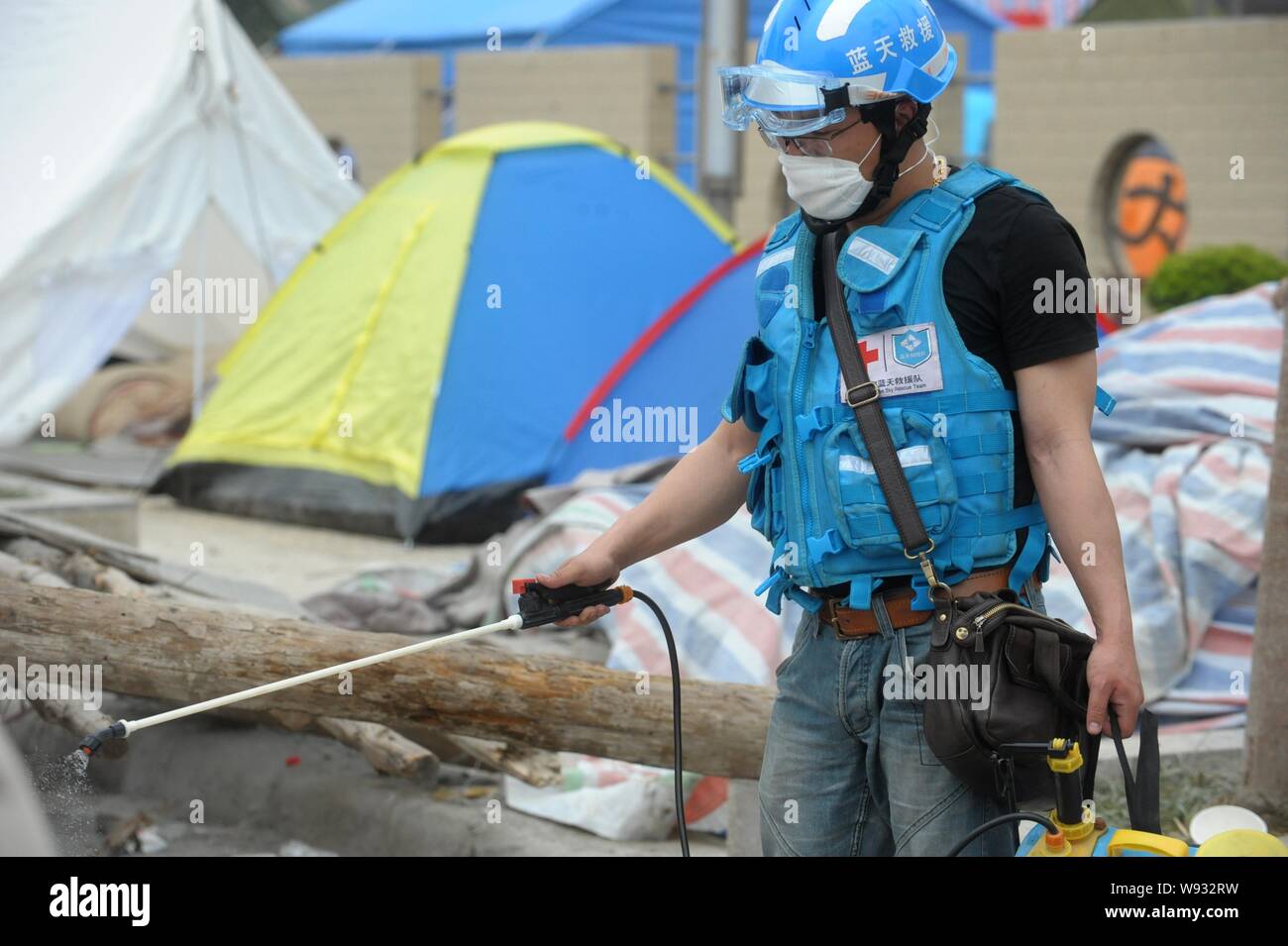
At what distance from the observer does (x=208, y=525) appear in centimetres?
762

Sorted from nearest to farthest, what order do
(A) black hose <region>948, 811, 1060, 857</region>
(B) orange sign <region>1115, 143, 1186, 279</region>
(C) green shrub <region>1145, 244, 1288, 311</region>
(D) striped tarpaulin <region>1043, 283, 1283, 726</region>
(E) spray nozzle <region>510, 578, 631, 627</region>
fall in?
(A) black hose <region>948, 811, 1060, 857</region>, (E) spray nozzle <region>510, 578, 631, 627</region>, (D) striped tarpaulin <region>1043, 283, 1283, 726</region>, (C) green shrub <region>1145, 244, 1288, 311</region>, (B) orange sign <region>1115, 143, 1186, 279</region>

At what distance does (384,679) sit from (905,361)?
1557mm

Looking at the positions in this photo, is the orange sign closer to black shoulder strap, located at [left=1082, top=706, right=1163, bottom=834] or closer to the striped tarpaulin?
the striped tarpaulin

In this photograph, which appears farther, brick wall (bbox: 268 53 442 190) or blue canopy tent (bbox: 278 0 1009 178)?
blue canopy tent (bbox: 278 0 1009 178)

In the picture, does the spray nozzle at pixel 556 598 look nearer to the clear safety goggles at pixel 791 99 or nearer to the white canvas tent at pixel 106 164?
the clear safety goggles at pixel 791 99

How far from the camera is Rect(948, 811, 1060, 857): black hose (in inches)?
73.9

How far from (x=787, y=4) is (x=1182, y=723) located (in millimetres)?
2883

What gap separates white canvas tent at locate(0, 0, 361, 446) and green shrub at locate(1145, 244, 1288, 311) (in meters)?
5.75

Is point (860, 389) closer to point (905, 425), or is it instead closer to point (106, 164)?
point (905, 425)

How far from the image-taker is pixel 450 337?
7438 mm

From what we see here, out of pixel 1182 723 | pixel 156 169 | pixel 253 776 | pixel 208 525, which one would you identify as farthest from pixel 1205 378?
pixel 156 169

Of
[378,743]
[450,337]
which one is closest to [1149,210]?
[450,337]

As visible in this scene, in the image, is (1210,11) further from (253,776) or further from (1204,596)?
(253,776)

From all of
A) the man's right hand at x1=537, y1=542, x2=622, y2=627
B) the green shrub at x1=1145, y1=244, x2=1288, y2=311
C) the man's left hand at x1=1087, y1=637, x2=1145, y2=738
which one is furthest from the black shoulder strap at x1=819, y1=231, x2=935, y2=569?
the green shrub at x1=1145, y1=244, x2=1288, y2=311
